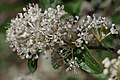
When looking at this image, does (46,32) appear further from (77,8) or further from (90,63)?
(77,8)

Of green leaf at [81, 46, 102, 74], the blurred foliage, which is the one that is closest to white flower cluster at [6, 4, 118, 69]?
green leaf at [81, 46, 102, 74]

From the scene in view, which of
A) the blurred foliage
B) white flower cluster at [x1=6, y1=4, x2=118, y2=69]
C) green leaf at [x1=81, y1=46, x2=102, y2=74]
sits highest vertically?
the blurred foliage

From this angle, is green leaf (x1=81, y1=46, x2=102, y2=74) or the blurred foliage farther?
the blurred foliage

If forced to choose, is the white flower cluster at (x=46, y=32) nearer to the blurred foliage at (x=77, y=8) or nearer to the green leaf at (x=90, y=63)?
the green leaf at (x=90, y=63)

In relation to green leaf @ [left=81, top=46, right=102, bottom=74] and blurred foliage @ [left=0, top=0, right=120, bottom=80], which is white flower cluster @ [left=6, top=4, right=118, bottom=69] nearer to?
green leaf @ [left=81, top=46, right=102, bottom=74]

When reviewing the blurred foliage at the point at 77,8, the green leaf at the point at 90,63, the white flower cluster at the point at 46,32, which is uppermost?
the blurred foliage at the point at 77,8

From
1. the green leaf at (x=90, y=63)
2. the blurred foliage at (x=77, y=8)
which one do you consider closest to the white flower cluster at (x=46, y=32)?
the green leaf at (x=90, y=63)

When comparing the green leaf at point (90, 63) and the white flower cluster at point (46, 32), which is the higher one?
the white flower cluster at point (46, 32)

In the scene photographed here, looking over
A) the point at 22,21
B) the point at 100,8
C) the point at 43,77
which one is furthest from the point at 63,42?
the point at 43,77
